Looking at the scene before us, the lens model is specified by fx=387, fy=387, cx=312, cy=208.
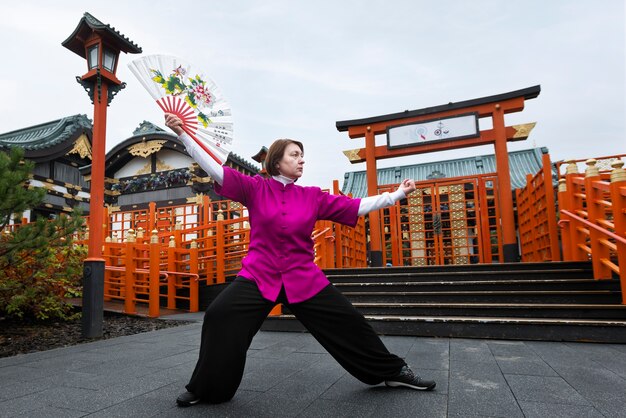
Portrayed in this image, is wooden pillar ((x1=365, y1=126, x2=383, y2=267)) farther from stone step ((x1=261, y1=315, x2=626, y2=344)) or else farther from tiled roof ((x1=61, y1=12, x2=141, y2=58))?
tiled roof ((x1=61, y1=12, x2=141, y2=58))

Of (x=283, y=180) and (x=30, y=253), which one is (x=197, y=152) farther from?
(x=30, y=253)

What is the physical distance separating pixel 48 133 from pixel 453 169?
18.2m

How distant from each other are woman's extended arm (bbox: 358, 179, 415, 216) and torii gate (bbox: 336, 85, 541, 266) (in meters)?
6.67

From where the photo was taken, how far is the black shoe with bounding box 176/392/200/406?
212 centimetres

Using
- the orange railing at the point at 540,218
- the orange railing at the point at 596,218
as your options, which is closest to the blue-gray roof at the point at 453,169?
the orange railing at the point at 540,218

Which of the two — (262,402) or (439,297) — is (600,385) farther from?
(439,297)

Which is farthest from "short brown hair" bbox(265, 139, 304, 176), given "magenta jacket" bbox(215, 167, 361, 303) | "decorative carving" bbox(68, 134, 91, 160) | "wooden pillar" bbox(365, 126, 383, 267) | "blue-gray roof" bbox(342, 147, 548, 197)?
"decorative carving" bbox(68, 134, 91, 160)

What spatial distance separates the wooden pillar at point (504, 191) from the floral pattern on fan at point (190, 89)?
7526 millimetres

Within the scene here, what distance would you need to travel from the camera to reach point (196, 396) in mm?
2148

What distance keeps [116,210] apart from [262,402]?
14.8 metres

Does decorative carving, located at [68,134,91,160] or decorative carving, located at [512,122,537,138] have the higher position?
decorative carving, located at [68,134,91,160]

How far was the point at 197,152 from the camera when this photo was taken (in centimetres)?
219

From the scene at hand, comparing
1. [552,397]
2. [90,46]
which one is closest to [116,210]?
[90,46]

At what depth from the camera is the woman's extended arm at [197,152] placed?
7.19 ft
